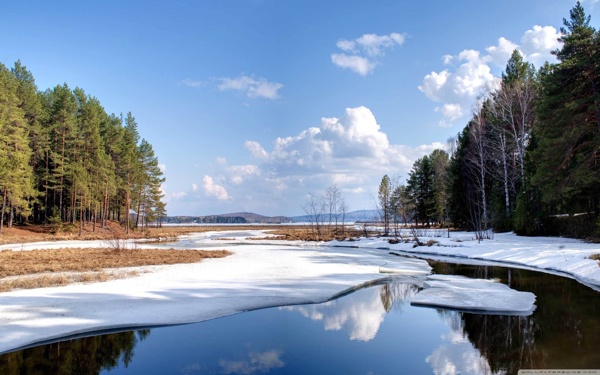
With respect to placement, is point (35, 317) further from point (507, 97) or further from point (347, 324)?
point (507, 97)

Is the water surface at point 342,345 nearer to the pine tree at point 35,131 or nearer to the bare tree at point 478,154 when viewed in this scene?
the bare tree at point 478,154

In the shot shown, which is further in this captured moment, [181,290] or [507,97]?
[507,97]

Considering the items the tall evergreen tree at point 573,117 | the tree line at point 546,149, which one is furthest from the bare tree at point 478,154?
the tall evergreen tree at point 573,117

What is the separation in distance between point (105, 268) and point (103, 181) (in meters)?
34.4

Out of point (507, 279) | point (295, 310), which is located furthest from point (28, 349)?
point (507, 279)

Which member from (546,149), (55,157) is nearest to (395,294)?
(546,149)

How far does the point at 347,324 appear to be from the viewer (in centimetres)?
910

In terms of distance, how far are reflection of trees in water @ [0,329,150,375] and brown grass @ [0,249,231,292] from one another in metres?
6.25

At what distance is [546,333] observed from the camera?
26.7 ft

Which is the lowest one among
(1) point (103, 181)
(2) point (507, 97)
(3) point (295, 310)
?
(3) point (295, 310)

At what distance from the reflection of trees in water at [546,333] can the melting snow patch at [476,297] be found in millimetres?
463

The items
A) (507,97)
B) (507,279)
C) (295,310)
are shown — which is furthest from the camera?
(507,97)

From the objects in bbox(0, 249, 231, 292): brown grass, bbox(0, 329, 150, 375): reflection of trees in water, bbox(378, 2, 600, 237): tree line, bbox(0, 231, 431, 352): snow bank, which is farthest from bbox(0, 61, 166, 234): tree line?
bbox(378, 2, 600, 237): tree line

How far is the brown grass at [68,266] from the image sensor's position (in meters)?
13.0
